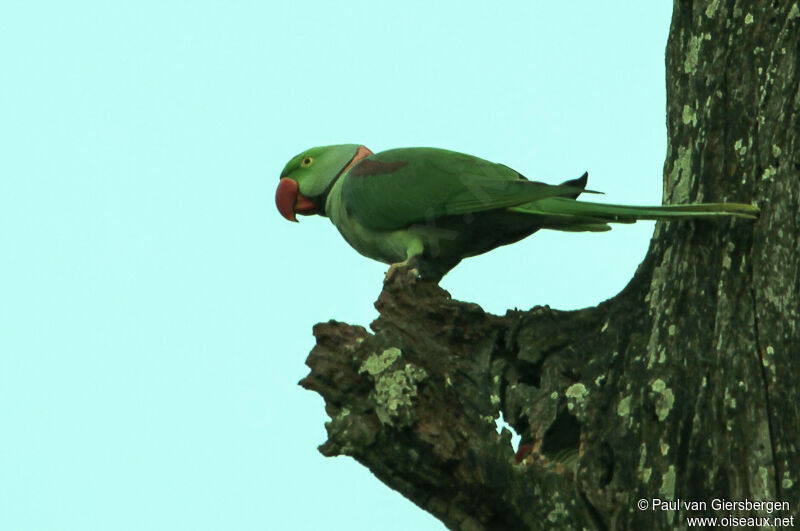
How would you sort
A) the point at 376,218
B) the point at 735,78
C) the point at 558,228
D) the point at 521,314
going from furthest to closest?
the point at 376,218
the point at 558,228
the point at 521,314
the point at 735,78

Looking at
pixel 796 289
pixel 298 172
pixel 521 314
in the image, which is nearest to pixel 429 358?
pixel 521 314

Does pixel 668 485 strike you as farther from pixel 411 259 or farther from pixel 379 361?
pixel 411 259

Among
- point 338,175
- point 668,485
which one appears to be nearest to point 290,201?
point 338,175

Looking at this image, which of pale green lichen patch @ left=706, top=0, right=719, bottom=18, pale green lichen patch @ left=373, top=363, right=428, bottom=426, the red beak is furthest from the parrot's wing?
pale green lichen patch @ left=373, top=363, right=428, bottom=426

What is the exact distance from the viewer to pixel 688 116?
346 centimetres

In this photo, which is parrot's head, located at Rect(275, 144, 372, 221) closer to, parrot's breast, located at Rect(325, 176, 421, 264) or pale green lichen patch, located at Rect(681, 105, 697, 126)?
parrot's breast, located at Rect(325, 176, 421, 264)

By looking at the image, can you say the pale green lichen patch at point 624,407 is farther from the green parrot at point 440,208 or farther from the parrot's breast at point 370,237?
the parrot's breast at point 370,237

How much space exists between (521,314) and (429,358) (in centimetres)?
43

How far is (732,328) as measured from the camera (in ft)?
10.2

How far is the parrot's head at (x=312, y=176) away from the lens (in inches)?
209

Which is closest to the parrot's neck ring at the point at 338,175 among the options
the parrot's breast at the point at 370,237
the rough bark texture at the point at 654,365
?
the parrot's breast at the point at 370,237

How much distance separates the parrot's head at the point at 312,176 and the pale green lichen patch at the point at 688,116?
2123mm

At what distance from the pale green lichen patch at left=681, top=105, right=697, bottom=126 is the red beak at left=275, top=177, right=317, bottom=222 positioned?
2.38 metres

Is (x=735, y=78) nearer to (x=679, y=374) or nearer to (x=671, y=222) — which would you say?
(x=671, y=222)
